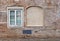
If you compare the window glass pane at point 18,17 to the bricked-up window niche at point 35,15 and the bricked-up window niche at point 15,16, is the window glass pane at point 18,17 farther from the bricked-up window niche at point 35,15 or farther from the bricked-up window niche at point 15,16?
the bricked-up window niche at point 35,15

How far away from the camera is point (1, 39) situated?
13.3 meters

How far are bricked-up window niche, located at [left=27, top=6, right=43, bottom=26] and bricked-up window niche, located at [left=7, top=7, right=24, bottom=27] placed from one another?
16.1 inches

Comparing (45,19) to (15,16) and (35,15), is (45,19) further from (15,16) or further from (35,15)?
(15,16)

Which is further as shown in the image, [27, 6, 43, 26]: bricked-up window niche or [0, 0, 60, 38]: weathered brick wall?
[27, 6, 43, 26]: bricked-up window niche

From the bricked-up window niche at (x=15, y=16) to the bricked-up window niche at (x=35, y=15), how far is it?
410 mm

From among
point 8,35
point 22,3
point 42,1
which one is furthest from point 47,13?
point 8,35

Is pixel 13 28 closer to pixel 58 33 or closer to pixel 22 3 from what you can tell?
pixel 22 3

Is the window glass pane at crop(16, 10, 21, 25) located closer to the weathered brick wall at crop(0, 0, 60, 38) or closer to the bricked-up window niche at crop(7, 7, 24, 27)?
the bricked-up window niche at crop(7, 7, 24, 27)

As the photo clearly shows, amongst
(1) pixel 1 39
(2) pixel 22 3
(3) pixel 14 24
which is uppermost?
(2) pixel 22 3

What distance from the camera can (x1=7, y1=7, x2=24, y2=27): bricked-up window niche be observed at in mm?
13367

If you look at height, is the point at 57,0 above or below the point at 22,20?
above

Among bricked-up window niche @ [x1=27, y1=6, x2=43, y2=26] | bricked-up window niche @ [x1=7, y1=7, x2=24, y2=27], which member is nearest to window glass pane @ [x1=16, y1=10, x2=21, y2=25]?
bricked-up window niche @ [x1=7, y1=7, x2=24, y2=27]

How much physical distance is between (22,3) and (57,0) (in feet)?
6.66

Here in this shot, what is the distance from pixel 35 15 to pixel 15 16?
3.82ft
